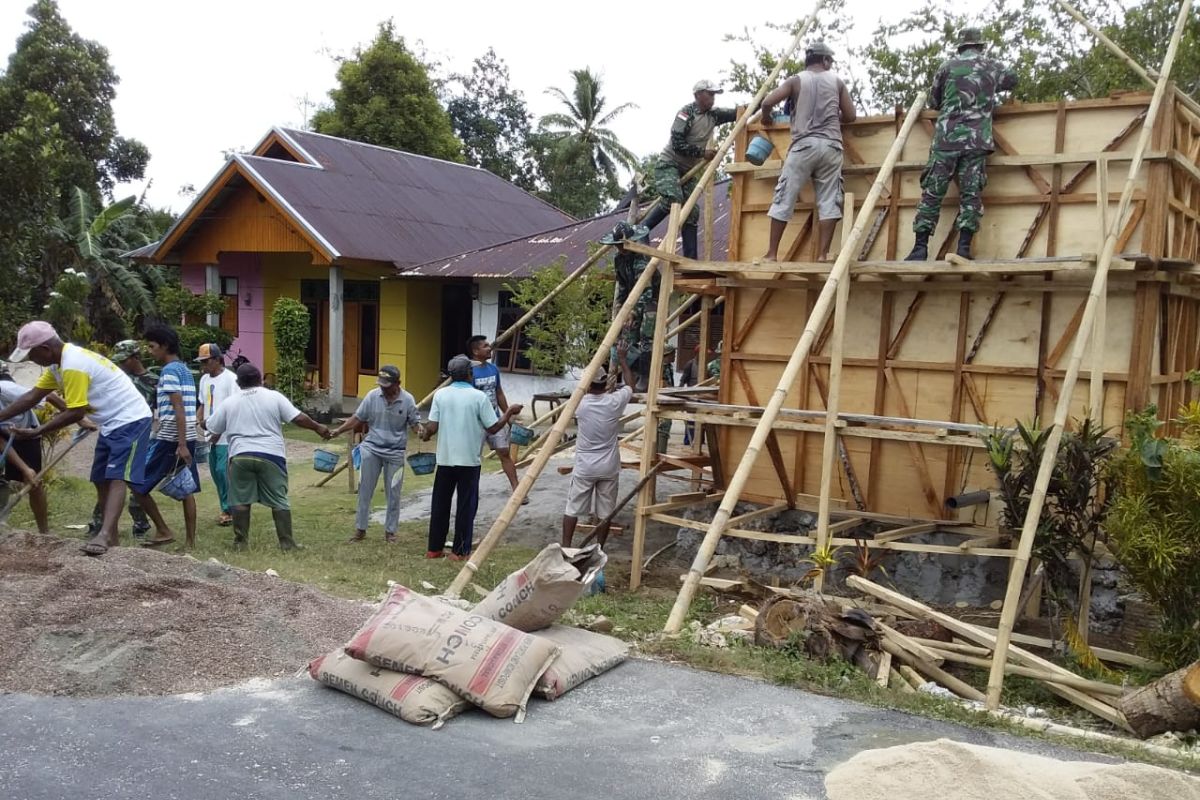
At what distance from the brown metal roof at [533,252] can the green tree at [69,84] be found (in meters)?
9.19

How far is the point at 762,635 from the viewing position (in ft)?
21.4

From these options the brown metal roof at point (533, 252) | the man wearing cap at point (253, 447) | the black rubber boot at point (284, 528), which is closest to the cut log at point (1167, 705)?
the man wearing cap at point (253, 447)

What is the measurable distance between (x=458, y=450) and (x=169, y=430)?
2311 millimetres

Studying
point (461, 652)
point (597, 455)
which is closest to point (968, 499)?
point (597, 455)

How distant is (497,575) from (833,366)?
10.1 feet

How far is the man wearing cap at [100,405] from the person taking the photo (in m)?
7.83

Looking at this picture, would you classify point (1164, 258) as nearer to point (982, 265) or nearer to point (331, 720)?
Answer: point (982, 265)

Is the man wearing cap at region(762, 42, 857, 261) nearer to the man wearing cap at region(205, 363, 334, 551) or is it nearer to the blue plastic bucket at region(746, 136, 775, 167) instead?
the blue plastic bucket at region(746, 136, 775, 167)

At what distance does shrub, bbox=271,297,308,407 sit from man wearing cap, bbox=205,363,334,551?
1061 centimetres

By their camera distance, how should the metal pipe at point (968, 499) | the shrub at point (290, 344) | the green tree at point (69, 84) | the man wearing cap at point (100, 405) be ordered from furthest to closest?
the green tree at point (69, 84)
the shrub at point (290, 344)
the metal pipe at point (968, 499)
the man wearing cap at point (100, 405)

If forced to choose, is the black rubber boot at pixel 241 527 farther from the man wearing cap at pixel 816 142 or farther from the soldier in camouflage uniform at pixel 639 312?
the man wearing cap at pixel 816 142

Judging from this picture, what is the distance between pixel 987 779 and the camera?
4293 mm

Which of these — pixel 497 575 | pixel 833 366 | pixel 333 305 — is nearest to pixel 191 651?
pixel 497 575

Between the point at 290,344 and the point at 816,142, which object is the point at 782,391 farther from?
the point at 290,344
